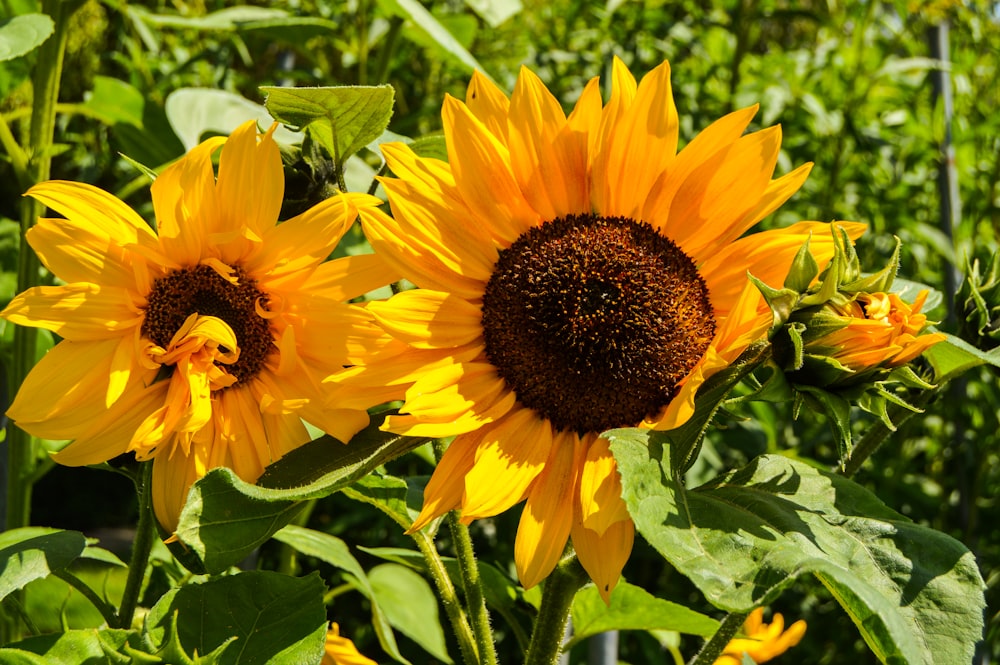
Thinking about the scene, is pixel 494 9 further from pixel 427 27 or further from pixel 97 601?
pixel 97 601

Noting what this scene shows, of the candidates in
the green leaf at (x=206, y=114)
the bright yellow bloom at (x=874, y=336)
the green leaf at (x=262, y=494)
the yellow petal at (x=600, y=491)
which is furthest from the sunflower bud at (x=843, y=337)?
the green leaf at (x=206, y=114)

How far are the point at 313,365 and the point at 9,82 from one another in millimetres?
684

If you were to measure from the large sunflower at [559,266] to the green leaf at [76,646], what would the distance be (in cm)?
19

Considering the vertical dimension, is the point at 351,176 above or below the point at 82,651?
above

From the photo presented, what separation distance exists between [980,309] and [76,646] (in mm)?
633

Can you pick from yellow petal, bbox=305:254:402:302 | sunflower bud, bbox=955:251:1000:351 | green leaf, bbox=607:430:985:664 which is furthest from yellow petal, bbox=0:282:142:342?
sunflower bud, bbox=955:251:1000:351

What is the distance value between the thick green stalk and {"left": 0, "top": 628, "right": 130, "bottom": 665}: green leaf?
1.08 feet

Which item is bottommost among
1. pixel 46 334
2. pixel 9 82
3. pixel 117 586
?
pixel 117 586

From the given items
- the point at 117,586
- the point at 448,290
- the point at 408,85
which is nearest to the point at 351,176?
the point at 448,290

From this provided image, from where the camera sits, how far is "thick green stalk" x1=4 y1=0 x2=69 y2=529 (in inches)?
36.3

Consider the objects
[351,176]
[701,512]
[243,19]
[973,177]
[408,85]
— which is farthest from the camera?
[408,85]

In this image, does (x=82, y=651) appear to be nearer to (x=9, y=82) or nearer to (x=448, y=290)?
(x=448, y=290)

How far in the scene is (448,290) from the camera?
66 cm

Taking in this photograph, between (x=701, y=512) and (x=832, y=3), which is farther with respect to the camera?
(x=832, y=3)
